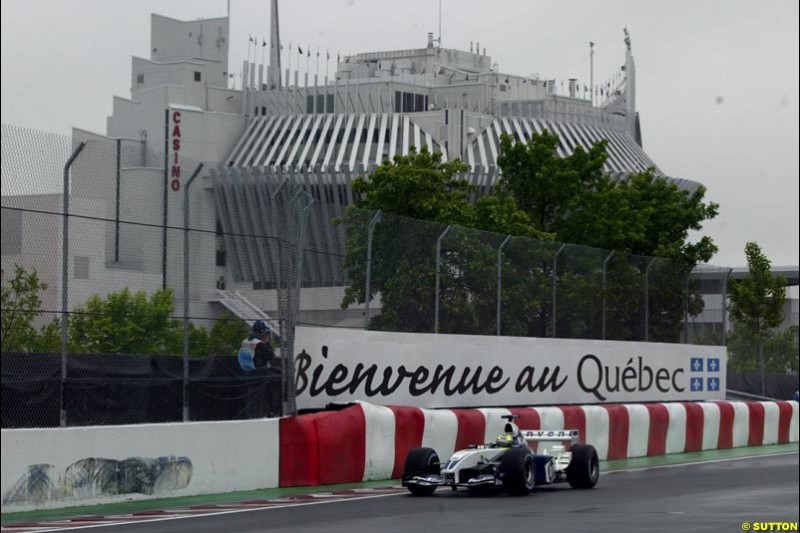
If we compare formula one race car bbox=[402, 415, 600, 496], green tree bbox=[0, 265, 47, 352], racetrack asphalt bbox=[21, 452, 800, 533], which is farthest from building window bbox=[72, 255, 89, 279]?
formula one race car bbox=[402, 415, 600, 496]

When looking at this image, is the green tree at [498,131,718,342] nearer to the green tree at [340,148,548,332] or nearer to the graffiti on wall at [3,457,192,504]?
the green tree at [340,148,548,332]

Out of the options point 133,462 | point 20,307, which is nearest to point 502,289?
point 133,462

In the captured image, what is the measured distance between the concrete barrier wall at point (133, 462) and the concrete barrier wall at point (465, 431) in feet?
2.11

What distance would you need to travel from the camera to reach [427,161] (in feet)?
146

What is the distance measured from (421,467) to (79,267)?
4.99 metres

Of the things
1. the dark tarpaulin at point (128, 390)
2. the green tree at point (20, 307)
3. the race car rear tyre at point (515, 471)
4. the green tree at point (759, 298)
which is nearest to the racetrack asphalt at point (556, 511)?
the race car rear tyre at point (515, 471)

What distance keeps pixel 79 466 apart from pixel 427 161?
2950 centimetres

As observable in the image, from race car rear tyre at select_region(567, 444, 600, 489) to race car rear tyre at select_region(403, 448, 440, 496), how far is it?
2.19 m

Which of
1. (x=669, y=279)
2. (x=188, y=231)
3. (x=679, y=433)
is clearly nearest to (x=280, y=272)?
(x=188, y=231)

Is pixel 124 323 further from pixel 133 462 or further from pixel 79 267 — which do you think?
pixel 133 462

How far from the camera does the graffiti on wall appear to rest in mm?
15266

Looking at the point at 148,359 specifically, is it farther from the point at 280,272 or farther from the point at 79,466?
the point at 280,272

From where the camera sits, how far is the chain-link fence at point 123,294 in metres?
15.4

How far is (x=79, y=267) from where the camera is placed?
16141 mm
